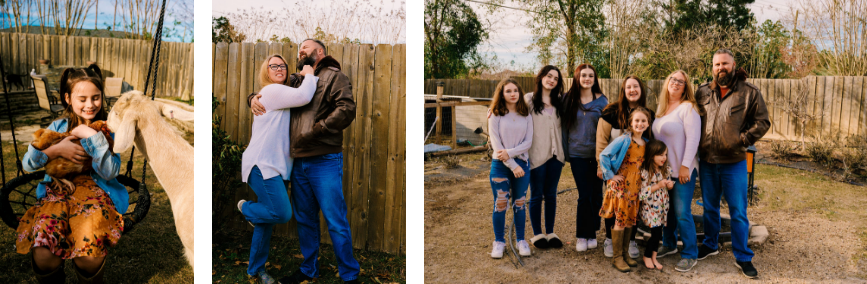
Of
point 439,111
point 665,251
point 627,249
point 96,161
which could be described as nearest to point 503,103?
point 627,249

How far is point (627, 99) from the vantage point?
388cm

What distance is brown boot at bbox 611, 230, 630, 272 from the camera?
3.80 meters

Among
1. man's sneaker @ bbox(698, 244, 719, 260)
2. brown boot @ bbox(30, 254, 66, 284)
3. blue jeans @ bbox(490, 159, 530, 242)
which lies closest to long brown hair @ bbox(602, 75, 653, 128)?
blue jeans @ bbox(490, 159, 530, 242)

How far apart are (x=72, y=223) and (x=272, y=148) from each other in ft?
4.22

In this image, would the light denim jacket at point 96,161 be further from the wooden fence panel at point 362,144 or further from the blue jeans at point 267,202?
the wooden fence panel at point 362,144

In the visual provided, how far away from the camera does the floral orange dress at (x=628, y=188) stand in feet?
12.3

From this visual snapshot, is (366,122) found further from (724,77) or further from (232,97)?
(724,77)

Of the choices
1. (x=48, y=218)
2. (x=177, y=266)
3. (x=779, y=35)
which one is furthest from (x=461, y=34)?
(x=48, y=218)

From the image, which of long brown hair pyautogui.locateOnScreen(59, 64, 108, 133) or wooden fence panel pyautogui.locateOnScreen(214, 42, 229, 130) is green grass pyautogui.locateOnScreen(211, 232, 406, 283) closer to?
wooden fence panel pyautogui.locateOnScreen(214, 42, 229, 130)

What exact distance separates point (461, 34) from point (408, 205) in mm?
6127

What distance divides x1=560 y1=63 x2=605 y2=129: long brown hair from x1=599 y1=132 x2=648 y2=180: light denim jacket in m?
0.45

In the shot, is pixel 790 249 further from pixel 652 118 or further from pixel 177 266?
pixel 177 266

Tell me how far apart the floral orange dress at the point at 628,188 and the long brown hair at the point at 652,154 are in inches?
1.5

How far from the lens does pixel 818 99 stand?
6.89m
